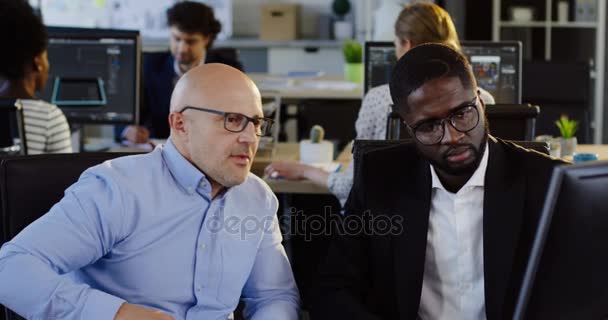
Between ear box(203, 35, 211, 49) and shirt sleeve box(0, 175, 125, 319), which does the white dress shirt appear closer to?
shirt sleeve box(0, 175, 125, 319)

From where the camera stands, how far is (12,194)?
1916 millimetres

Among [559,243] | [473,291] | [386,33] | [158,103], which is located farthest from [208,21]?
[559,243]

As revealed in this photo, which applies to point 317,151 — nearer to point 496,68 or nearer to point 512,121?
point 496,68

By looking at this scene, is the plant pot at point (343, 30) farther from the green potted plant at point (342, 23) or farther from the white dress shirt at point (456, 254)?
the white dress shirt at point (456, 254)

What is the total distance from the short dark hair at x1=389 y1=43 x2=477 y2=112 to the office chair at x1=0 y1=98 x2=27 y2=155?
1480 mm

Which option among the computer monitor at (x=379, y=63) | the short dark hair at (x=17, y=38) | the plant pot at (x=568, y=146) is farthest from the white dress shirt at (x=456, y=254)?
the computer monitor at (x=379, y=63)

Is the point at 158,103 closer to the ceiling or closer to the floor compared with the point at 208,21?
closer to the floor

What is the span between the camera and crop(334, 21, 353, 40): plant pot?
7957 millimetres

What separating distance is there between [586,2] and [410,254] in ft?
18.9

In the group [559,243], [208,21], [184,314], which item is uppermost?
[208,21]

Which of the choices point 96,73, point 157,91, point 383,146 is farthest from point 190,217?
point 157,91

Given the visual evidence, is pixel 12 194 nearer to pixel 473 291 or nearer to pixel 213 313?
pixel 213 313

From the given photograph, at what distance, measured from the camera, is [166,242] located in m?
1.84

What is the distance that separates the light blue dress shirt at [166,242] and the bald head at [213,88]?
0.12 m
